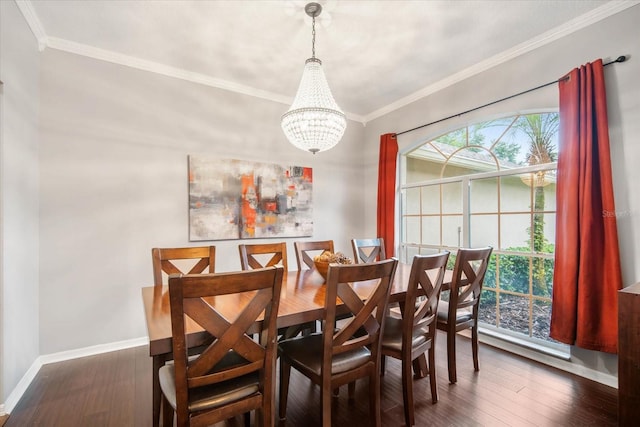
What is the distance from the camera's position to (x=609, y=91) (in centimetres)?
221

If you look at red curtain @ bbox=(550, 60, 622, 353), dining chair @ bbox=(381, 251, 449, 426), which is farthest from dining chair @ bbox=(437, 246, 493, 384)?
red curtain @ bbox=(550, 60, 622, 353)

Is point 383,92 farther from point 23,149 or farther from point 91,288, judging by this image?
point 91,288

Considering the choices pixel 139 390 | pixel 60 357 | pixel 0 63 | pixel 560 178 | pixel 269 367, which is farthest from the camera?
pixel 60 357

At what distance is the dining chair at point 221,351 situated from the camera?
1093 millimetres

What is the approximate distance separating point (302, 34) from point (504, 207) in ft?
8.11

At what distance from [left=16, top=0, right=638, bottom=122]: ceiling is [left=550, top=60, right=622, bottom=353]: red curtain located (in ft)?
2.06

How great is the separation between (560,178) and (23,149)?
4.09m

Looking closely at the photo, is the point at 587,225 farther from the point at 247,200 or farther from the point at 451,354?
the point at 247,200

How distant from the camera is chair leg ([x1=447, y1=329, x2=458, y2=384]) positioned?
6.97 ft

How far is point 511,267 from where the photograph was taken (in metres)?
2.88

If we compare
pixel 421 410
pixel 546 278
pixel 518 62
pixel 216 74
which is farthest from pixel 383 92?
pixel 421 410

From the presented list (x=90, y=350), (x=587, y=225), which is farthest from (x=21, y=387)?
(x=587, y=225)

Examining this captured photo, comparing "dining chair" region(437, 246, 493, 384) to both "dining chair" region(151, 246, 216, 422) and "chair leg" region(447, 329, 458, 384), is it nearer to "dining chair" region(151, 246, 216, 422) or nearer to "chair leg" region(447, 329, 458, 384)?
"chair leg" region(447, 329, 458, 384)

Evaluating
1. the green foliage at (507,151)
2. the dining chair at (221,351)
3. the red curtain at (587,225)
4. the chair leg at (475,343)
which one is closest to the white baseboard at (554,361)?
the red curtain at (587,225)
